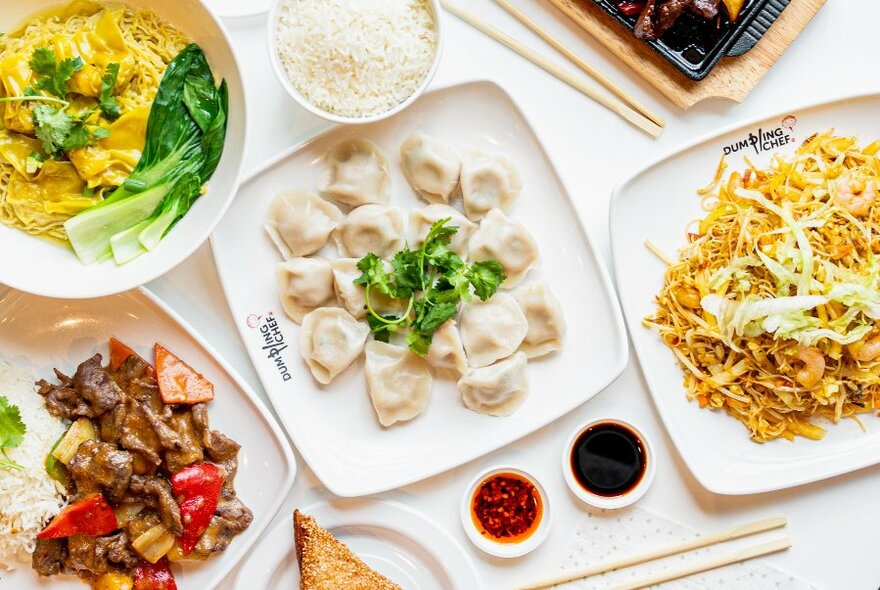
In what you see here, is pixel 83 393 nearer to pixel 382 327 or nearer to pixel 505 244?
pixel 382 327

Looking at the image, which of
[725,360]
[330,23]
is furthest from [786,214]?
[330,23]

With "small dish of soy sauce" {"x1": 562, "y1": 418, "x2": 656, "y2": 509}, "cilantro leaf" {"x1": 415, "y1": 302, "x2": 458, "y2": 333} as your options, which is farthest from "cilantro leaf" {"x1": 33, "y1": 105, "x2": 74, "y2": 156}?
"small dish of soy sauce" {"x1": 562, "y1": 418, "x2": 656, "y2": 509}

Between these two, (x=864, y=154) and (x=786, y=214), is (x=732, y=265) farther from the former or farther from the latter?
(x=864, y=154)

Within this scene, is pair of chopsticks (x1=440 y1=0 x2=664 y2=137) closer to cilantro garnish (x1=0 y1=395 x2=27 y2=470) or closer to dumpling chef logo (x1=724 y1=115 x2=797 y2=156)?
dumpling chef logo (x1=724 y1=115 x2=797 y2=156)

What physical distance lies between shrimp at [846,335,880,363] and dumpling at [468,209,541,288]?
1.22 m

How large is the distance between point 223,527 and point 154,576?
34 cm

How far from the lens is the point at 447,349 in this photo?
304 cm

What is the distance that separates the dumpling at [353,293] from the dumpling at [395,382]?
143 millimetres

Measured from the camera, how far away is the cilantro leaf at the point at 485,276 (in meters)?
3.00

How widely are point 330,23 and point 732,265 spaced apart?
1.73 metres

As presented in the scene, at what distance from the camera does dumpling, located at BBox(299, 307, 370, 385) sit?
302 centimetres

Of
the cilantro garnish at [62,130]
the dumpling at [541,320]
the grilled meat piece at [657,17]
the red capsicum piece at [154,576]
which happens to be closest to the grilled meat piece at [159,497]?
the red capsicum piece at [154,576]

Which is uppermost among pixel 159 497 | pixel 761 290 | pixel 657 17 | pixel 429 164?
pixel 657 17

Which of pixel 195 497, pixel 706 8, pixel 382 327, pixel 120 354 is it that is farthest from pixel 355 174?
pixel 706 8
